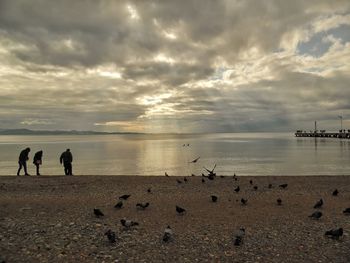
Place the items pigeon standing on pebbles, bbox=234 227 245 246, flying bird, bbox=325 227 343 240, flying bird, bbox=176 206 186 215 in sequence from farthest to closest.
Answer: flying bird, bbox=176 206 186 215 → flying bird, bbox=325 227 343 240 → pigeon standing on pebbles, bbox=234 227 245 246

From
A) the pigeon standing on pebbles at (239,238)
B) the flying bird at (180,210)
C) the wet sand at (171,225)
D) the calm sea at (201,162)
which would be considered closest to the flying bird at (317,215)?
the wet sand at (171,225)

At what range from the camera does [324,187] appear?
21016 mm

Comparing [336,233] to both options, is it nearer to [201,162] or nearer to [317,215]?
[317,215]

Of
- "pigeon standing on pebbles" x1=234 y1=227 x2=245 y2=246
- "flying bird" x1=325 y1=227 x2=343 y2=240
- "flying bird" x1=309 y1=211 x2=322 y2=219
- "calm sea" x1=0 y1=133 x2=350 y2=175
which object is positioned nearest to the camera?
"pigeon standing on pebbles" x1=234 y1=227 x2=245 y2=246

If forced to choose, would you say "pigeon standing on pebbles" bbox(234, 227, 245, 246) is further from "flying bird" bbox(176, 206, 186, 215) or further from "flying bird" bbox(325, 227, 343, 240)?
"flying bird" bbox(176, 206, 186, 215)

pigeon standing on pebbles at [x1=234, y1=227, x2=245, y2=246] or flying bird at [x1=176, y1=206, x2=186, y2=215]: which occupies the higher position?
flying bird at [x1=176, y1=206, x2=186, y2=215]

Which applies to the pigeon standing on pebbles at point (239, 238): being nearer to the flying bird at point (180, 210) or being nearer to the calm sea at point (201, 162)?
the flying bird at point (180, 210)

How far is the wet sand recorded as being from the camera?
902cm

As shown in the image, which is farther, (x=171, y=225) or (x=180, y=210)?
(x=180, y=210)

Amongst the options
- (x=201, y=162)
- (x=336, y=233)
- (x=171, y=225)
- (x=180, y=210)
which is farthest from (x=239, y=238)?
(x=201, y=162)

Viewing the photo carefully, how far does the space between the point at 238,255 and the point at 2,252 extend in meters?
6.99

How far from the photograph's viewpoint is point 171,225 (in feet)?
39.2

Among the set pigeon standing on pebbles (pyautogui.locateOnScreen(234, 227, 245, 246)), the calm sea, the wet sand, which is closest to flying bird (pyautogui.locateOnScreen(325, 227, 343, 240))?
the wet sand

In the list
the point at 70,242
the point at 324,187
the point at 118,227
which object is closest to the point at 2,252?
the point at 70,242
